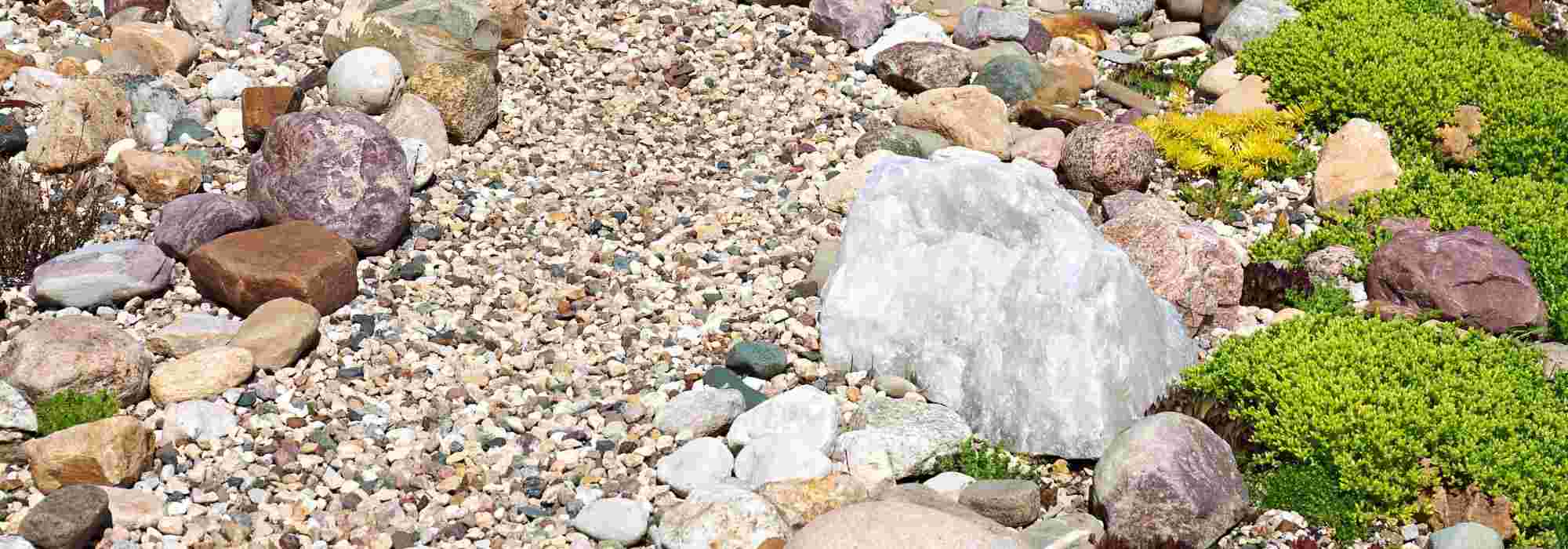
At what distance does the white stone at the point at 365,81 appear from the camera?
35.9 feet

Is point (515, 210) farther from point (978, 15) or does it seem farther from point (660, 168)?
point (978, 15)

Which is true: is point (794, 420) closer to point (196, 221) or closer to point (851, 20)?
point (196, 221)

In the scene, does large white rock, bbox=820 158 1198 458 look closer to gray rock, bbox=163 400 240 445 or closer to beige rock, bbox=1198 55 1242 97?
gray rock, bbox=163 400 240 445

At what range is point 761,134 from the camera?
37.6 feet

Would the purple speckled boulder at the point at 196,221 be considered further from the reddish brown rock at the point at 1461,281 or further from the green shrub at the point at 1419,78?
the green shrub at the point at 1419,78

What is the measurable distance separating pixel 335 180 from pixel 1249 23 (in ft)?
29.0

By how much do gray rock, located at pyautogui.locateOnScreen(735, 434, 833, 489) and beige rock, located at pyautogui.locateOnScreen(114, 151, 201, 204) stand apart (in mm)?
4905

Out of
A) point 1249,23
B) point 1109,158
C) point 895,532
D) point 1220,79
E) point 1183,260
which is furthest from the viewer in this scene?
point 1249,23

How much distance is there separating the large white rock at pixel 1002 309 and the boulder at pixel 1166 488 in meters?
0.48

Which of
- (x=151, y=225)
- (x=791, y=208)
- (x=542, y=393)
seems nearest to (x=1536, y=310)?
(x=791, y=208)

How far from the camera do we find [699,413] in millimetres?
7895

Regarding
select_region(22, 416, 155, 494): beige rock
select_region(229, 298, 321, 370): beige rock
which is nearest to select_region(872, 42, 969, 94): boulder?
select_region(229, 298, 321, 370): beige rock

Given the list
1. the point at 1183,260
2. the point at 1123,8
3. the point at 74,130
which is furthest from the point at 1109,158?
the point at 74,130

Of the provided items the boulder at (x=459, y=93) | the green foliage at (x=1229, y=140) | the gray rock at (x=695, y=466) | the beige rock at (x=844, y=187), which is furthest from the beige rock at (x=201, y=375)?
the green foliage at (x=1229, y=140)
